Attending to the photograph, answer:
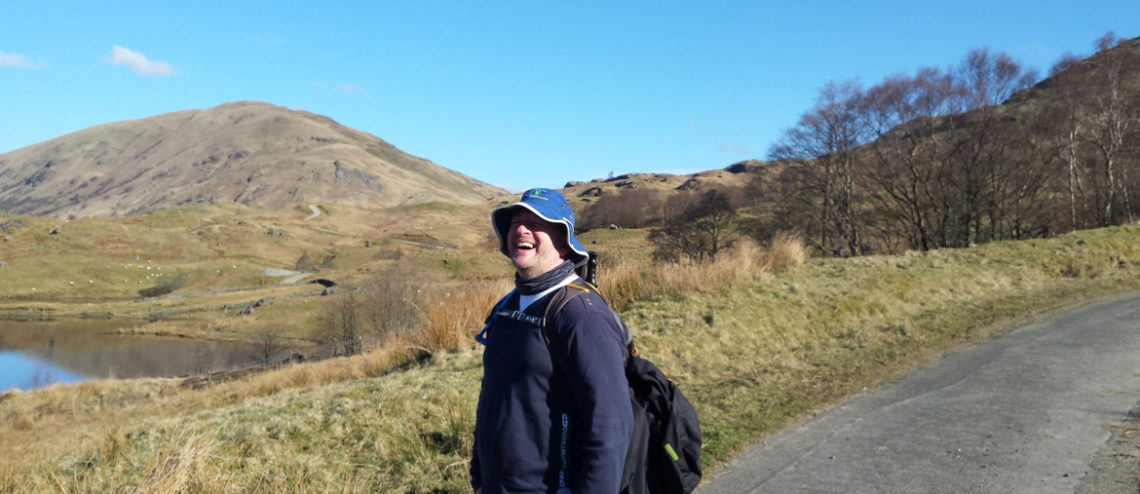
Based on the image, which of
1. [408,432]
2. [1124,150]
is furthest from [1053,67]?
[408,432]

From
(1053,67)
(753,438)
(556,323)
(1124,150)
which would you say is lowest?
(753,438)

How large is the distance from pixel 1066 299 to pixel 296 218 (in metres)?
172

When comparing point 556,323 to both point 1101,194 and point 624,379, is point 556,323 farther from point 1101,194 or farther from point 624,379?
point 1101,194

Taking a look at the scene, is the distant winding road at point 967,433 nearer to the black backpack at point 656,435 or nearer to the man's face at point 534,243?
the black backpack at point 656,435

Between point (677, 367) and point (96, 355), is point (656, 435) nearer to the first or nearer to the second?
point (677, 367)

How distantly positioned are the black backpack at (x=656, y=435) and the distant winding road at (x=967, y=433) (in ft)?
8.56

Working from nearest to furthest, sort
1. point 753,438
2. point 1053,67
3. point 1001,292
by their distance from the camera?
point 753,438 → point 1001,292 → point 1053,67

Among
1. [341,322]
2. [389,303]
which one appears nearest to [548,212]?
[389,303]

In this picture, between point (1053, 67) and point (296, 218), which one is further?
point (296, 218)

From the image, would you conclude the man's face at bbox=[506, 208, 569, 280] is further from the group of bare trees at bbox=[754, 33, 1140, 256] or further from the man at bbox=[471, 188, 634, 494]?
the group of bare trees at bbox=[754, 33, 1140, 256]

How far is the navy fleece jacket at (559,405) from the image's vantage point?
1.96 metres

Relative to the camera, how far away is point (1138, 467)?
4176mm

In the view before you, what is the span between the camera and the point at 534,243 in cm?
232

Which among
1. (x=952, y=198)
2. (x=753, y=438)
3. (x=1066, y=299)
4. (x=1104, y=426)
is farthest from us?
(x=952, y=198)
